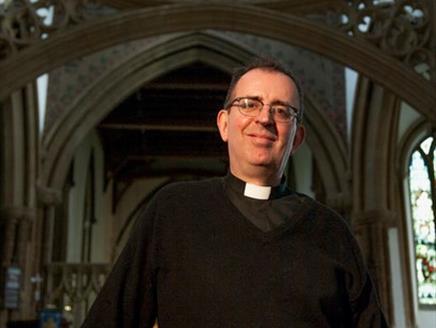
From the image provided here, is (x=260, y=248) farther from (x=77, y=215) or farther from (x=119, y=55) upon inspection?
(x=77, y=215)

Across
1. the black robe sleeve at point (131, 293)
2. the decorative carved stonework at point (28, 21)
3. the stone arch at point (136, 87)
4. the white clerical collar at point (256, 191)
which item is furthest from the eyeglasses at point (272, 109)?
the stone arch at point (136, 87)

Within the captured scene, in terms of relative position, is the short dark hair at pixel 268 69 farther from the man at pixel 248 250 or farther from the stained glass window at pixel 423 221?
the stained glass window at pixel 423 221

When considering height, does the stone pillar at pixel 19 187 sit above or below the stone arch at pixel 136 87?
below

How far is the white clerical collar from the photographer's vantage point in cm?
112

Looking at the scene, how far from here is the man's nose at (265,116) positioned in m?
1.12

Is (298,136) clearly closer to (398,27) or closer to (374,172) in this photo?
(398,27)

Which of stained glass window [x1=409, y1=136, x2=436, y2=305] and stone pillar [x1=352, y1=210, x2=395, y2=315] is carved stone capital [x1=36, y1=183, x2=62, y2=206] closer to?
stone pillar [x1=352, y1=210, x2=395, y2=315]

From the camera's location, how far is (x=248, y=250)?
1.02 meters

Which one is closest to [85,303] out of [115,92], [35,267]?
[35,267]

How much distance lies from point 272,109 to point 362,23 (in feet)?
19.5

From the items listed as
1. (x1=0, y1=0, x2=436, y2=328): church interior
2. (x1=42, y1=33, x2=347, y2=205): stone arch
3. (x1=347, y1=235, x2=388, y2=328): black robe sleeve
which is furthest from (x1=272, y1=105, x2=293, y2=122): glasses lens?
(x1=42, y1=33, x2=347, y2=205): stone arch

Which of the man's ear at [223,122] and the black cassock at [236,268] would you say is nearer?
the black cassock at [236,268]

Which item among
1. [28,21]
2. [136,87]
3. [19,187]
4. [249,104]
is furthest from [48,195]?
[249,104]

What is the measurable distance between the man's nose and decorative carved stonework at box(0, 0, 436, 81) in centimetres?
547
